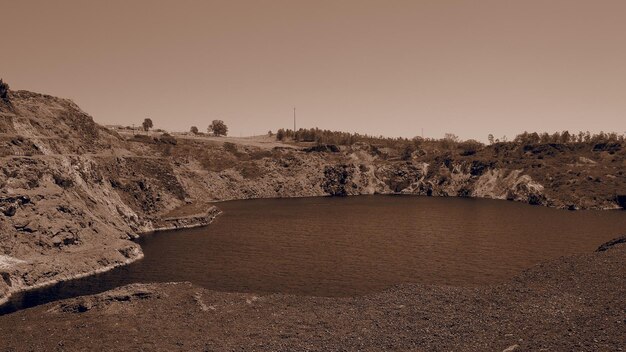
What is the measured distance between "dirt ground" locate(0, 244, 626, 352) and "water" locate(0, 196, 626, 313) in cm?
589

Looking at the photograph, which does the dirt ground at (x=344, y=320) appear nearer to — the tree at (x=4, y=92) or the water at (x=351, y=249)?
the water at (x=351, y=249)

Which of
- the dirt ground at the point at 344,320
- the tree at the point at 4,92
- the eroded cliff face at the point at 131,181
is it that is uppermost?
the tree at the point at 4,92

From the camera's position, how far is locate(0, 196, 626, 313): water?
186ft

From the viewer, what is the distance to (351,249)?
75.5 metres

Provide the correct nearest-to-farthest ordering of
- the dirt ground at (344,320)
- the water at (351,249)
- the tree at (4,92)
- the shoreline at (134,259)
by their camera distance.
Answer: the dirt ground at (344,320) → the shoreline at (134,259) → the water at (351,249) → the tree at (4,92)

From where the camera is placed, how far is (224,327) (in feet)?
135

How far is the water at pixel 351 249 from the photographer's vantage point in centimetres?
5666

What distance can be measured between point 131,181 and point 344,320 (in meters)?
75.9

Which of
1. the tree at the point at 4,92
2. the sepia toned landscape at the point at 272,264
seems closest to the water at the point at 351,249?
the sepia toned landscape at the point at 272,264

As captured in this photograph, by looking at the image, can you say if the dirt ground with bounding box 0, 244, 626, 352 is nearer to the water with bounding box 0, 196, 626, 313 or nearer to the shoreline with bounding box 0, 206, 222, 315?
the water with bounding box 0, 196, 626, 313

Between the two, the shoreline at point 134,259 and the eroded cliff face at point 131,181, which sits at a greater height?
the eroded cliff face at point 131,181

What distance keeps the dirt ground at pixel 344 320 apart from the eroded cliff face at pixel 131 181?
16.6 m

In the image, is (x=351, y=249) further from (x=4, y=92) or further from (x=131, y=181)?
(x=4, y=92)

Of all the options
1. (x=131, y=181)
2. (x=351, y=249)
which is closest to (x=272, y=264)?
(x=351, y=249)
